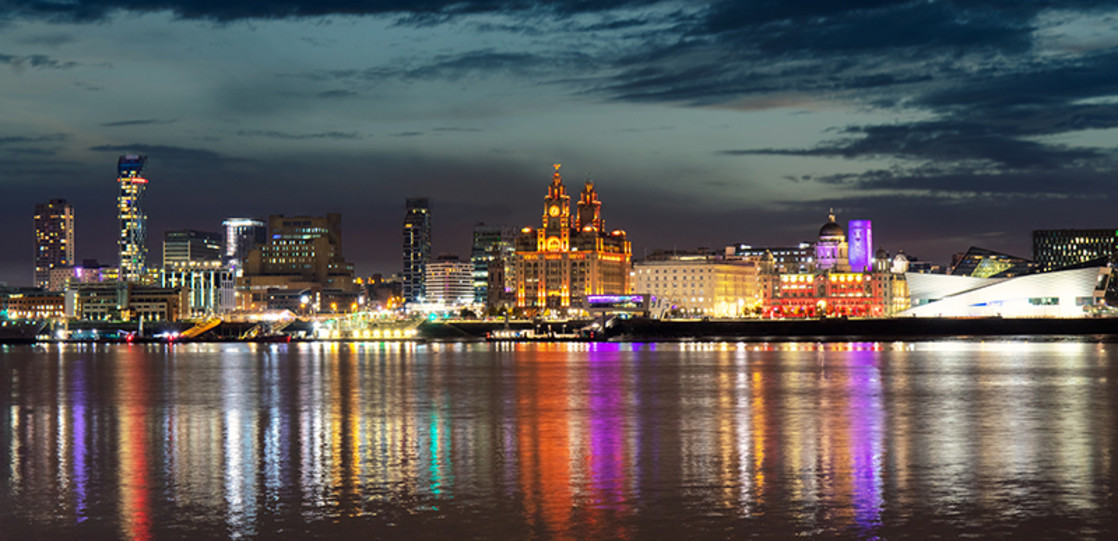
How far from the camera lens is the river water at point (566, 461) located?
2417 centimetres

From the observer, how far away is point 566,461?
1299 inches

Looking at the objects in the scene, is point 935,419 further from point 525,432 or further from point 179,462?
point 179,462

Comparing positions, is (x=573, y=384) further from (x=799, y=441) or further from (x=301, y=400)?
(x=799, y=441)

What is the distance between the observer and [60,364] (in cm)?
10969

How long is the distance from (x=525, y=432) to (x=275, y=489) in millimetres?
13748

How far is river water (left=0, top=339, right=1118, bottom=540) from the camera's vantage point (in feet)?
79.3

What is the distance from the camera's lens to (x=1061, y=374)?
249 ft

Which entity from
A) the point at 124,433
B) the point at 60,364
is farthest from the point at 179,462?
the point at 60,364

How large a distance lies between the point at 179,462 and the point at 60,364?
8313 cm

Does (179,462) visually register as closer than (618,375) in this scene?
Yes

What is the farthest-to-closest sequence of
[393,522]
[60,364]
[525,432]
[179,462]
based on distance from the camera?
[60,364]
[525,432]
[179,462]
[393,522]

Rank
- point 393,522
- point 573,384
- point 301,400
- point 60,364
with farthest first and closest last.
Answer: point 60,364 → point 573,384 → point 301,400 → point 393,522

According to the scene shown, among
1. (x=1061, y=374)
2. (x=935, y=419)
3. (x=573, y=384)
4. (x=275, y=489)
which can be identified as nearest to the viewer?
(x=275, y=489)

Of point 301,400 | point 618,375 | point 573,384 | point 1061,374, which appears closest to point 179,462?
point 301,400
